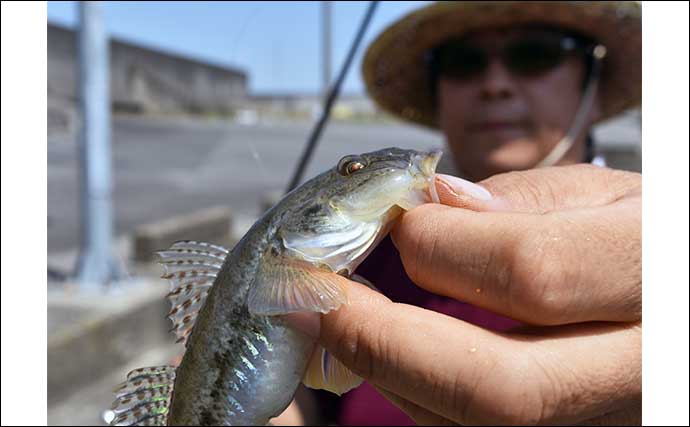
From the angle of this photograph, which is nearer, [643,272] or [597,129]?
[643,272]

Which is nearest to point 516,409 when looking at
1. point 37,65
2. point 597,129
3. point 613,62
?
point 37,65

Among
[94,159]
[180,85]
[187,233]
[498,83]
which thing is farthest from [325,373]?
[94,159]

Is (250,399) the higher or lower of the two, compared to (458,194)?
lower

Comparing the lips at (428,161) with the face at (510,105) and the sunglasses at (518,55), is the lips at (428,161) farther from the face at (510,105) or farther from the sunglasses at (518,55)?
the sunglasses at (518,55)

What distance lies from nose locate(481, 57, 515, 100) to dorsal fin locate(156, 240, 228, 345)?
692 millimetres

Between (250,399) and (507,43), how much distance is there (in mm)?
860

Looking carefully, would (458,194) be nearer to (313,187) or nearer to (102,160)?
(313,187)

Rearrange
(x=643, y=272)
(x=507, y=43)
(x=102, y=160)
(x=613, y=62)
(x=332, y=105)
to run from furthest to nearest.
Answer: (x=102, y=160)
(x=613, y=62)
(x=507, y=43)
(x=332, y=105)
(x=643, y=272)

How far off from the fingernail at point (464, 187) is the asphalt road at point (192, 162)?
11cm

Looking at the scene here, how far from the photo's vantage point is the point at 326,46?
99cm

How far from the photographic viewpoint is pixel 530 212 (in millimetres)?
618

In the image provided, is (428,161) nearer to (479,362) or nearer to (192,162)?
(479,362)

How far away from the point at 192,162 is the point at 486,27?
2129mm

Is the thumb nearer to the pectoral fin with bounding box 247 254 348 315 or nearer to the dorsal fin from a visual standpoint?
the pectoral fin with bounding box 247 254 348 315
